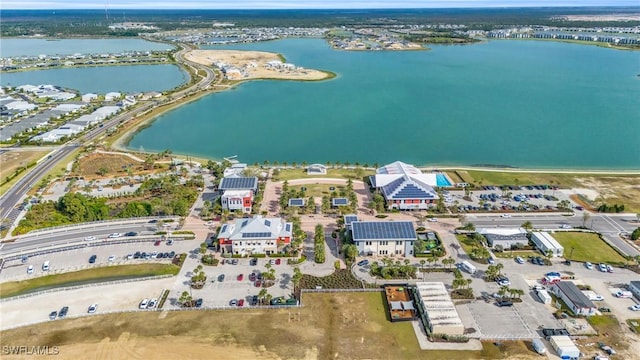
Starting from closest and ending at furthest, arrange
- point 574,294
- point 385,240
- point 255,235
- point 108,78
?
Result: point 574,294, point 385,240, point 255,235, point 108,78

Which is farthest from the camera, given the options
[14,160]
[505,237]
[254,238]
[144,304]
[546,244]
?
[14,160]

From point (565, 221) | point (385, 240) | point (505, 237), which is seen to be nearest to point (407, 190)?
point (385, 240)

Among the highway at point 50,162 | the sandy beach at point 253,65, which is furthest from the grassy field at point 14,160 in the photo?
the sandy beach at point 253,65

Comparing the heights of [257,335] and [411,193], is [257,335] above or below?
below

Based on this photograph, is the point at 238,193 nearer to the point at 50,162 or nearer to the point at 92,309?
the point at 92,309

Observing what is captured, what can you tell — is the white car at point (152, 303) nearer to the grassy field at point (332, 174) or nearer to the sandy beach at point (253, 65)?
the grassy field at point (332, 174)

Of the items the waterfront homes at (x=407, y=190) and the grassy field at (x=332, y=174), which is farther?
the grassy field at (x=332, y=174)
